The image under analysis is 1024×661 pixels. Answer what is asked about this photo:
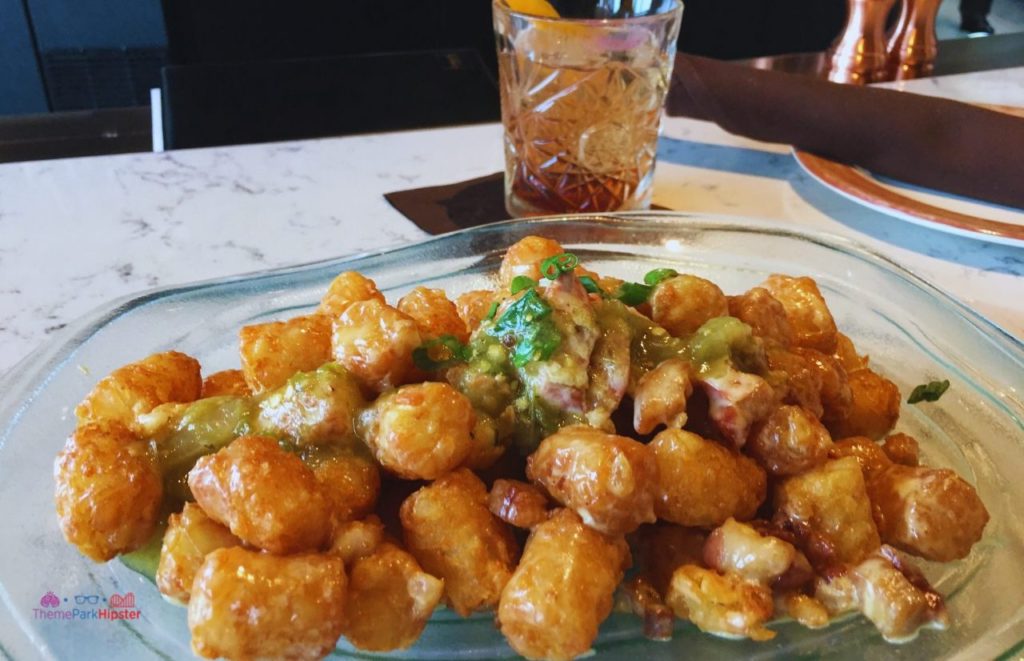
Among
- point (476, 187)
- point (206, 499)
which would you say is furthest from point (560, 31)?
point (206, 499)

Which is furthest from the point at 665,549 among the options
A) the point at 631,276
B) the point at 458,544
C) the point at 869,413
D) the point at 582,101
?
the point at 582,101

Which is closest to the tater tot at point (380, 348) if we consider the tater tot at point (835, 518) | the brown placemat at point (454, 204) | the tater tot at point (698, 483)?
the tater tot at point (698, 483)

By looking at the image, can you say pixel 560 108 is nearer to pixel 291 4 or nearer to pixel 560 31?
pixel 560 31

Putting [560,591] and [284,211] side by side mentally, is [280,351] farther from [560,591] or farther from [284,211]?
[284,211]

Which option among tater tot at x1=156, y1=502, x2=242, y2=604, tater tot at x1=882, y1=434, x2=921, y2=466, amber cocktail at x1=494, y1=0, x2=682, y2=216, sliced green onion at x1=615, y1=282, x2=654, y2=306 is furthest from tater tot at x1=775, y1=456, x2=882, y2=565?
amber cocktail at x1=494, y1=0, x2=682, y2=216

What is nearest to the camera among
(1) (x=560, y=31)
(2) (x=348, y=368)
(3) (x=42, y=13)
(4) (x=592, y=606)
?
(4) (x=592, y=606)

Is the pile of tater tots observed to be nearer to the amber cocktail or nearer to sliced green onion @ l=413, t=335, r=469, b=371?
sliced green onion @ l=413, t=335, r=469, b=371
